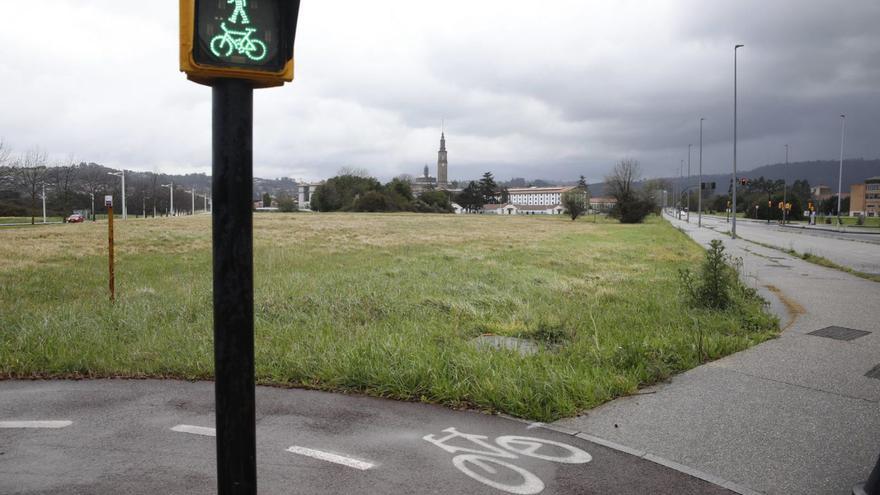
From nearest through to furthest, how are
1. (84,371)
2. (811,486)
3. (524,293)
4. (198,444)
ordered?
1. (811,486)
2. (198,444)
3. (84,371)
4. (524,293)

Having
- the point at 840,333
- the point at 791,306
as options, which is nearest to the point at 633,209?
the point at 791,306

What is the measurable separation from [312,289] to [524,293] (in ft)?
13.6

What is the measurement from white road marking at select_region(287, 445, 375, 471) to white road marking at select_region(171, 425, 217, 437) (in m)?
0.74

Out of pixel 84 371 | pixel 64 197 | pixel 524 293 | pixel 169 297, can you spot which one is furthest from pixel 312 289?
pixel 64 197

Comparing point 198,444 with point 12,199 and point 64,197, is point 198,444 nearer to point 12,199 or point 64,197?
point 64,197

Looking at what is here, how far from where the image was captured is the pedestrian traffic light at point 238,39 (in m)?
2.08

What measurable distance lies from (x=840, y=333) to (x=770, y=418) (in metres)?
4.67

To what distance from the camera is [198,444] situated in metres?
4.23

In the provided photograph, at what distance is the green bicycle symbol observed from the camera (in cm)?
212

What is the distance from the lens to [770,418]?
4.80 meters

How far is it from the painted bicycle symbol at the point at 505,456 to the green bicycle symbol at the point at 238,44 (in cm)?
281

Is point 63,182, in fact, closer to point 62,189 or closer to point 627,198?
point 62,189

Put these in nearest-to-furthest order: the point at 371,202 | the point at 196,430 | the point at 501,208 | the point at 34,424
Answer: the point at 196,430, the point at 34,424, the point at 371,202, the point at 501,208

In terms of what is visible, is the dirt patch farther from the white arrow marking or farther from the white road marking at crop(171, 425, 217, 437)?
the white arrow marking
